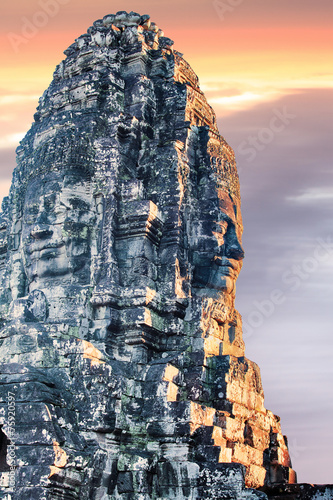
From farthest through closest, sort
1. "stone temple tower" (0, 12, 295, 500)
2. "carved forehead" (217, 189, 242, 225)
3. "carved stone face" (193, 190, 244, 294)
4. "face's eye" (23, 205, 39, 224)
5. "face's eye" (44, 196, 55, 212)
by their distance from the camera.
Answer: "carved forehead" (217, 189, 242, 225)
"carved stone face" (193, 190, 244, 294)
"face's eye" (23, 205, 39, 224)
"face's eye" (44, 196, 55, 212)
"stone temple tower" (0, 12, 295, 500)

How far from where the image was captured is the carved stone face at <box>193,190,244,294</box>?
50.4 feet

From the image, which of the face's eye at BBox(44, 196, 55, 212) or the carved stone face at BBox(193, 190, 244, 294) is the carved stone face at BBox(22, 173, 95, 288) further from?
the carved stone face at BBox(193, 190, 244, 294)

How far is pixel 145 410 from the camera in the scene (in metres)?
12.8

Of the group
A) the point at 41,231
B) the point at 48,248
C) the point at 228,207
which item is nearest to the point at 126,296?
the point at 48,248

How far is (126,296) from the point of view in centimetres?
1402

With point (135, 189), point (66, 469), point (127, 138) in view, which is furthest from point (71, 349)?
point (127, 138)

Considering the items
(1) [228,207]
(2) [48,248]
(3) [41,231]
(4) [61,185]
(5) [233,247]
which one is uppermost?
(1) [228,207]

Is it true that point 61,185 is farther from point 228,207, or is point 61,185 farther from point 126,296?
point 228,207

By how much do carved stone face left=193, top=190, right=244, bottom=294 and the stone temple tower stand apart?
3 cm

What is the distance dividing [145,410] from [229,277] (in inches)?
151

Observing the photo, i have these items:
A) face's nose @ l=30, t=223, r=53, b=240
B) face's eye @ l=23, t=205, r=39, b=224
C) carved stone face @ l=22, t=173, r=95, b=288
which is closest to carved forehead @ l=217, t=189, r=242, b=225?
carved stone face @ l=22, t=173, r=95, b=288

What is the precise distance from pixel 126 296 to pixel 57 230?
197 cm

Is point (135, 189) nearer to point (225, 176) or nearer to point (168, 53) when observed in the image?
point (225, 176)

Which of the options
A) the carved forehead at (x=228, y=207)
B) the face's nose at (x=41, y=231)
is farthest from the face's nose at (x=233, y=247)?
the face's nose at (x=41, y=231)
